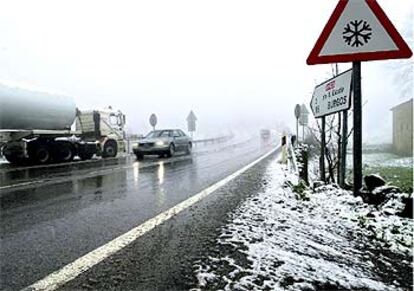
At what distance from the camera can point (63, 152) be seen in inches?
797

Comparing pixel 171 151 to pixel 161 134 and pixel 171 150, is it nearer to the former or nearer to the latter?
pixel 171 150

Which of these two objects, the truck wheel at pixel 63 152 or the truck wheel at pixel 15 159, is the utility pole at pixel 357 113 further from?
the truck wheel at pixel 63 152

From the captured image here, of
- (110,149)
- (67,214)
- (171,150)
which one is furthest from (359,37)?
(110,149)

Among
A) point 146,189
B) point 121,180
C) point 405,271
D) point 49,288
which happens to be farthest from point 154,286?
point 121,180

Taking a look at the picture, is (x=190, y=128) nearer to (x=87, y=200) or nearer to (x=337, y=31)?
(x=87, y=200)

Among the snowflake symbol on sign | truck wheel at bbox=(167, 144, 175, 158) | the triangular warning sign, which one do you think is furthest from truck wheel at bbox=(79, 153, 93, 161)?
the snowflake symbol on sign

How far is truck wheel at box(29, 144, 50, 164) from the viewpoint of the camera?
61.4ft

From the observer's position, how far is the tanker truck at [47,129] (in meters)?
17.5

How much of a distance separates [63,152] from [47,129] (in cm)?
146

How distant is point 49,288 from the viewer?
10.3ft

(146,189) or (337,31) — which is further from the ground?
(337,31)

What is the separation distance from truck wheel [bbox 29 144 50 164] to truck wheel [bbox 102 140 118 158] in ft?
14.3

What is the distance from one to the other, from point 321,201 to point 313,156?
53.7 ft

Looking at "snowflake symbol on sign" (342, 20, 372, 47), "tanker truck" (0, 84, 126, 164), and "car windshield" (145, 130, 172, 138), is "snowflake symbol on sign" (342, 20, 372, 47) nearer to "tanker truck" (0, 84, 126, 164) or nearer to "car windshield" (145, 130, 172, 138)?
"tanker truck" (0, 84, 126, 164)
